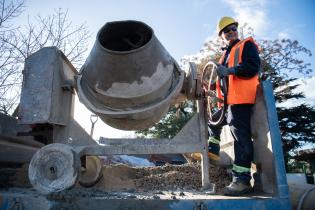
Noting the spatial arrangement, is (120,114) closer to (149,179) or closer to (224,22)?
(149,179)

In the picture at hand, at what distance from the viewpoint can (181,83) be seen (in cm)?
254

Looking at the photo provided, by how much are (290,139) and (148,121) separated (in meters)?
15.6

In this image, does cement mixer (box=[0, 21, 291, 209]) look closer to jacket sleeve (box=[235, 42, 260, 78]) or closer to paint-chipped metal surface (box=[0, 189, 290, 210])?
paint-chipped metal surface (box=[0, 189, 290, 210])

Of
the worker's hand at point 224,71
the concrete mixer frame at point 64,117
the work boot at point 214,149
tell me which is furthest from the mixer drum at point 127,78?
the work boot at point 214,149

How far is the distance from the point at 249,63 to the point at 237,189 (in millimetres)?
1027

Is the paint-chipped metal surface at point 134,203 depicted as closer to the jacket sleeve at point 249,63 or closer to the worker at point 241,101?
the worker at point 241,101

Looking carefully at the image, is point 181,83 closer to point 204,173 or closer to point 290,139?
point 204,173

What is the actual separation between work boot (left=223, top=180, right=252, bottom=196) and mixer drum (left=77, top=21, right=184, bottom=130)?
31.2 inches

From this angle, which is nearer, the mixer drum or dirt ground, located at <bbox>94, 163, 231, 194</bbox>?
the mixer drum

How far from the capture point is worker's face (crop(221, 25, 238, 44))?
2889 millimetres

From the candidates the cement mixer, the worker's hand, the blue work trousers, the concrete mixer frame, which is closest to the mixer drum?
the cement mixer

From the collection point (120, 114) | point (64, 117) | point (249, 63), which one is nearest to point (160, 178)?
point (120, 114)

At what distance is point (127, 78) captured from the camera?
225cm

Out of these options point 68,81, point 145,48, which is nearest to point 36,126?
point 68,81
